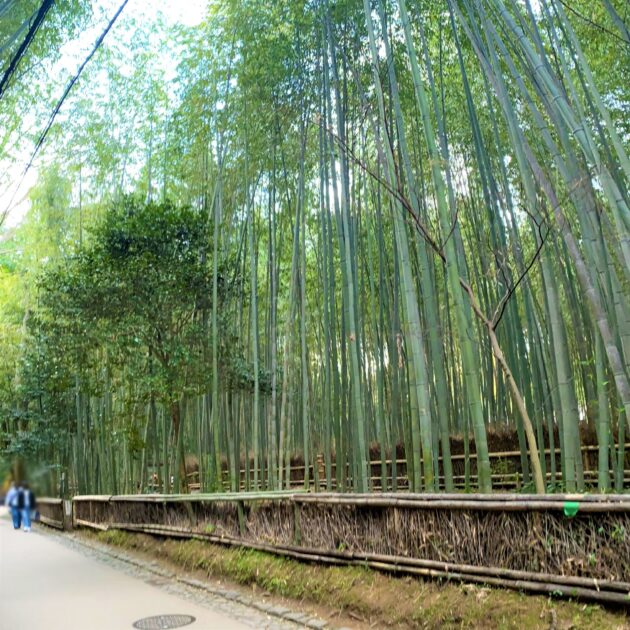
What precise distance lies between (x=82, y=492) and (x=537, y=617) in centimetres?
973

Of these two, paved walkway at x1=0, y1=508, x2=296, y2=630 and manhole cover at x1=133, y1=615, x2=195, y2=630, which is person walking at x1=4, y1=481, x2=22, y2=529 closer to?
paved walkway at x1=0, y1=508, x2=296, y2=630

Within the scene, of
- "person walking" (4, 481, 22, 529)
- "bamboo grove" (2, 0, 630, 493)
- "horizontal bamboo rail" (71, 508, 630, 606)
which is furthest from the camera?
"bamboo grove" (2, 0, 630, 493)

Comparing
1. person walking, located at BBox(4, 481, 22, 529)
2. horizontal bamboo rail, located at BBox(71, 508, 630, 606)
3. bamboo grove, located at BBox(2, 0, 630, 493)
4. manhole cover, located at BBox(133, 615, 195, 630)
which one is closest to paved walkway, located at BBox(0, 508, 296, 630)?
manhole cover, located at BBox(133, 615, 195, 630)

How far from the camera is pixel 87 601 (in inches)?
160

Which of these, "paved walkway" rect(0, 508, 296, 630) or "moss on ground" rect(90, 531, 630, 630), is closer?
"moss on ground" rect(90, 531, 630, 630)

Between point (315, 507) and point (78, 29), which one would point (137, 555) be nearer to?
point (315, 507)

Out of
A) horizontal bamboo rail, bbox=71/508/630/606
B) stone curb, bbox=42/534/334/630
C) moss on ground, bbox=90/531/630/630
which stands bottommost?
stone curb, bbox=42/534/334/630

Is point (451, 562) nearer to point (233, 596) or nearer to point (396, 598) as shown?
point (396, 598)

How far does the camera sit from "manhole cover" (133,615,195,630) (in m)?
3.36

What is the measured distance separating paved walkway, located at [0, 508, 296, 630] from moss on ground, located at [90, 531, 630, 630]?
333 mm

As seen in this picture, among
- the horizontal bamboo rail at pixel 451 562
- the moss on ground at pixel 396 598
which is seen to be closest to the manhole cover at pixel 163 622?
the moss on ground at pixel 396 598

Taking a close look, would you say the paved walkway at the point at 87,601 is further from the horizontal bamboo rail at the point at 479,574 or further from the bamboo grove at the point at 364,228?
the bamboo grove at the point at 364,228

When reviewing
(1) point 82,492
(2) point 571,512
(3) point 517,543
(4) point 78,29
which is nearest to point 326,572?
(3) point 517,543

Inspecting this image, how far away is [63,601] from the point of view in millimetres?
4043
